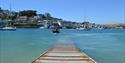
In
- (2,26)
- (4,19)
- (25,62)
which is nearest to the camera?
(25,62)

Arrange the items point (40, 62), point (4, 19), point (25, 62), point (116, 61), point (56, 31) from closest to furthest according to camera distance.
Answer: point (40, 62) → point (25, 62) → point (116, 61) → point (56, 31) → point (4, 19)

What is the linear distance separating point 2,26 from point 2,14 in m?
32.9

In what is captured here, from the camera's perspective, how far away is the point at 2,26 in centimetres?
15738

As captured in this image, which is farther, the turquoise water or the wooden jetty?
the turquoise water

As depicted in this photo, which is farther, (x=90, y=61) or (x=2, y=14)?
(x=2, y=14)

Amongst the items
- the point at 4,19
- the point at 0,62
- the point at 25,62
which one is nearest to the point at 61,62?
the point at 25,62

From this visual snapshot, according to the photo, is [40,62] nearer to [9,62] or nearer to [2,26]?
[9,62]

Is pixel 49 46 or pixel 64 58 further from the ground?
pixel 64 58

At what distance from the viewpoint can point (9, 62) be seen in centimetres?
2722

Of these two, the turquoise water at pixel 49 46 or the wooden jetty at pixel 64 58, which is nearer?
the wooden jetty at pixel 64 58

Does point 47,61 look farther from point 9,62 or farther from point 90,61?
point 9,62

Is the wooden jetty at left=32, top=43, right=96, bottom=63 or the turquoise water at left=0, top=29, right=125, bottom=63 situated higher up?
the wooden jetty at left=32, top=43, right=96, bottom=63

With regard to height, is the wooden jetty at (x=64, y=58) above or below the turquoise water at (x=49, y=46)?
above

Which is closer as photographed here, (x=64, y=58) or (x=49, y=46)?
(x=64, y=58)
